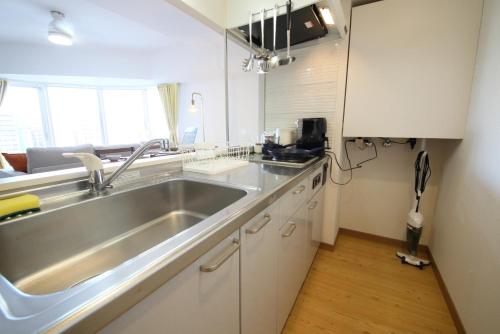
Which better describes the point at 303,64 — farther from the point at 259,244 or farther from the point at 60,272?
the point at 60,272

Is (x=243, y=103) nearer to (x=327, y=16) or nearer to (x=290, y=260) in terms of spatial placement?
(x=327, y=16)

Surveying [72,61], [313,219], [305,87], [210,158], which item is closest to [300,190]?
[313,219]

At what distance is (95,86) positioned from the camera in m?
5.02

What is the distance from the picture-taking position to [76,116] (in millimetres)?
4879

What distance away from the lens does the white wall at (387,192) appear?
197 cm

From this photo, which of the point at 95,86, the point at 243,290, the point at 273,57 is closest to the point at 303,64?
the point at 273,57

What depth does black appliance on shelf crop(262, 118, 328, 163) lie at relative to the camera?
66.2 inches

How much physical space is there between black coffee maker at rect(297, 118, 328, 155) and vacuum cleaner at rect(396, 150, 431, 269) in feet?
2.58

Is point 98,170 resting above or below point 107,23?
below

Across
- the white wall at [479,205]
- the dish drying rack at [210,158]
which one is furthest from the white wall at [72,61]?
the white wall at [479,205]

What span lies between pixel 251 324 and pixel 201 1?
1775 mm

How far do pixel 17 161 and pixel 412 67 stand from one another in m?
4.84

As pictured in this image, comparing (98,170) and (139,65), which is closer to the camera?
(98,170)

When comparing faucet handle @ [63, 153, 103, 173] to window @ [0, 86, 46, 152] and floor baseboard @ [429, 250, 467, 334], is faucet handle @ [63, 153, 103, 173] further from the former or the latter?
window @ [0, 86, 46, 152]
